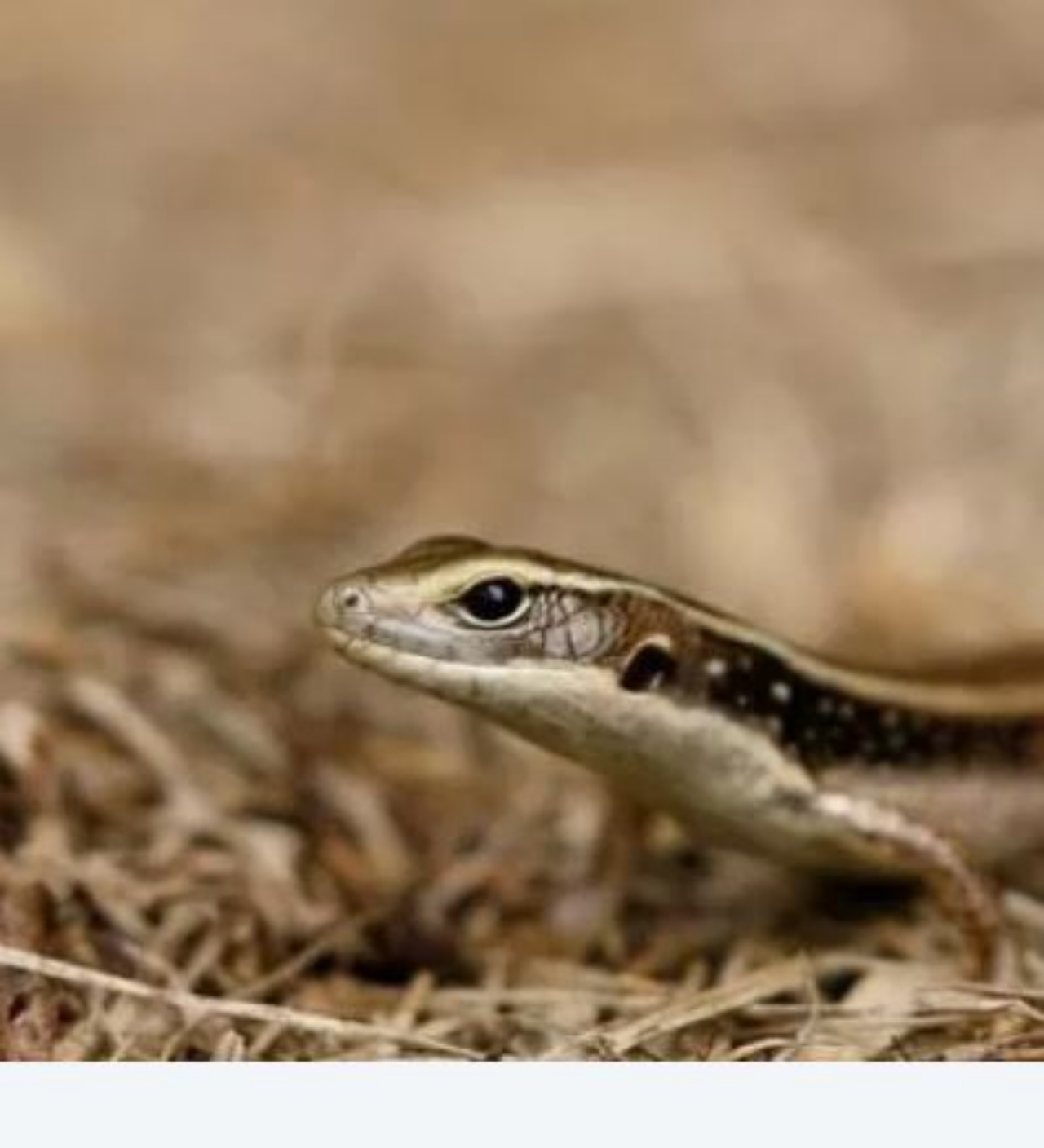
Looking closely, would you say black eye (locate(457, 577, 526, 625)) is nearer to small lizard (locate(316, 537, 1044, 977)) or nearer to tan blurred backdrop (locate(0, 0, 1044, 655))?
small lizard (locate(316, 537, 1044, 977))

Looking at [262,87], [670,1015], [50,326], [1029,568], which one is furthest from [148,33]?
[670,1015]

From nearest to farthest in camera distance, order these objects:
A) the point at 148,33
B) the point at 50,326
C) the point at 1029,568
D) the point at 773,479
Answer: the point at 1029,568 → the point at 773,479 → the point at 50,326 → the point at 148,33

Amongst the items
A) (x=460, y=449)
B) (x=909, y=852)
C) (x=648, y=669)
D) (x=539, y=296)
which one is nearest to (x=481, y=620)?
(x=648, y=669)

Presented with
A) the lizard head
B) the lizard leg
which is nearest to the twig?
the lizard head

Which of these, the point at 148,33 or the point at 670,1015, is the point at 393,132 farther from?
the point at 670,1015

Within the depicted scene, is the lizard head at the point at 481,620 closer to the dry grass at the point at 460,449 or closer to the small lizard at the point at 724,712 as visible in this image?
the small lizard at the point at 724,712

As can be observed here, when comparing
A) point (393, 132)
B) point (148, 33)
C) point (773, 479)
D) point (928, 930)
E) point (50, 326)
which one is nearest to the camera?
point (928, 930)
